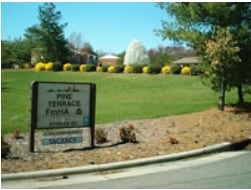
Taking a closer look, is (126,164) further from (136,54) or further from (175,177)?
(136,54)

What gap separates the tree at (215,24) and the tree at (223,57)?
0.41m

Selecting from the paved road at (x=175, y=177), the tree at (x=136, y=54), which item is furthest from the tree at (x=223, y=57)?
the tree at (x=136, y=54)

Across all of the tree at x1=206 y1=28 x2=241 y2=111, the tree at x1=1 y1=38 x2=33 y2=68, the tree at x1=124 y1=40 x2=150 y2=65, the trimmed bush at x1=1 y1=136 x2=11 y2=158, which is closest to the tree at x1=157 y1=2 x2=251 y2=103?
the tree at x1=206 y1=28 x2=241 y2=111

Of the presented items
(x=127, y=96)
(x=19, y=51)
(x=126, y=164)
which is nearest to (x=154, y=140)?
(x=126, y=164)

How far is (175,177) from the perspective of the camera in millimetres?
8453

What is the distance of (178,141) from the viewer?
38.8ft

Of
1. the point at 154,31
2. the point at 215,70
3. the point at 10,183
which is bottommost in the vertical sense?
the point at 10,183

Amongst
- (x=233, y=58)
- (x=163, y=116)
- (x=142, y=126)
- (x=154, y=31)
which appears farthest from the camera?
(x=154, y=31)

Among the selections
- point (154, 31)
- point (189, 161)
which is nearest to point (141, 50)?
point (154, 31)

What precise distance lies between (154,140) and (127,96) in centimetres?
1738

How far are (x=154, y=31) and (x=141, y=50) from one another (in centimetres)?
5670

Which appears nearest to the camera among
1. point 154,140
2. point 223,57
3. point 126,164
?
point 126,164

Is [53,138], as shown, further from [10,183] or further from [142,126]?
[142,126]

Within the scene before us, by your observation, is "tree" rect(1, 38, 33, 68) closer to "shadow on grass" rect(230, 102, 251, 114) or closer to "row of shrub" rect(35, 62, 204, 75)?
"row of shrub" rect(35, 62, 204, 75)
